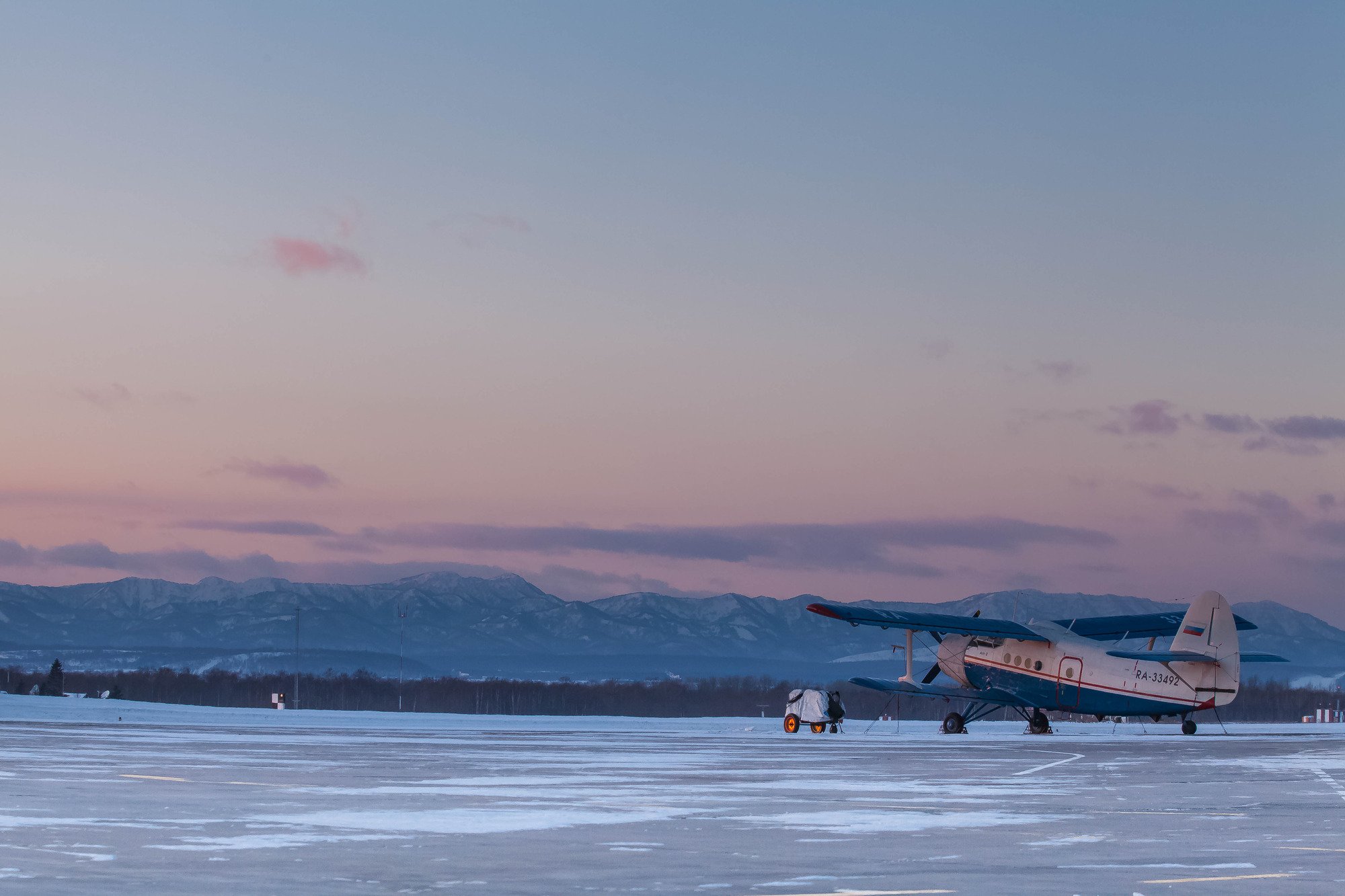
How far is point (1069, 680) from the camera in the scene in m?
49.6

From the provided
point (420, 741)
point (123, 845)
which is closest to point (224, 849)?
point (123, 845)

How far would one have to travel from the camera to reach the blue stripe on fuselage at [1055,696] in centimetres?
4869

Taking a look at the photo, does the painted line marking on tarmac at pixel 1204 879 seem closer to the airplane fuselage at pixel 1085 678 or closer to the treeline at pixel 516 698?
the airplane fuselage at pixel 1085 678

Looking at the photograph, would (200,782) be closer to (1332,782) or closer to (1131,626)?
(1332,782)

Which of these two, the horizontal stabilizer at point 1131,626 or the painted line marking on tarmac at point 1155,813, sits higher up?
the horizontal stabilizer at point 1131,626

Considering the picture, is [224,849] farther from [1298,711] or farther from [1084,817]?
[1298,711]

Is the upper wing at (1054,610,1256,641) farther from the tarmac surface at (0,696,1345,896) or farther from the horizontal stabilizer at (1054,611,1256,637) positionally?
the tarmac surface at (0,696,1345,896)

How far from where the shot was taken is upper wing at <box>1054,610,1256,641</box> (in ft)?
192

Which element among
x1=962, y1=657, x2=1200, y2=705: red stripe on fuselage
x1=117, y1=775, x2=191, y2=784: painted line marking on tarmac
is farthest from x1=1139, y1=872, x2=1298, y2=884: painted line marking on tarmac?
x1=962, y1=657, x2=1200, y2=705: red stripe on fuselage

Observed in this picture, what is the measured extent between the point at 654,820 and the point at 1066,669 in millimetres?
34003

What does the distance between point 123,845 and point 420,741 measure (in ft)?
78.9

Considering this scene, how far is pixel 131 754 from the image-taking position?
1198 inches

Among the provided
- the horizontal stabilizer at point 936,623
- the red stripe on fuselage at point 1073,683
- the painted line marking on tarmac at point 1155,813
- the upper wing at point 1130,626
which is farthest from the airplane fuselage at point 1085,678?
the painted line marking on tarmac at point 1155,813

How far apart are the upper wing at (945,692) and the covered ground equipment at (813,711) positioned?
989 mm
